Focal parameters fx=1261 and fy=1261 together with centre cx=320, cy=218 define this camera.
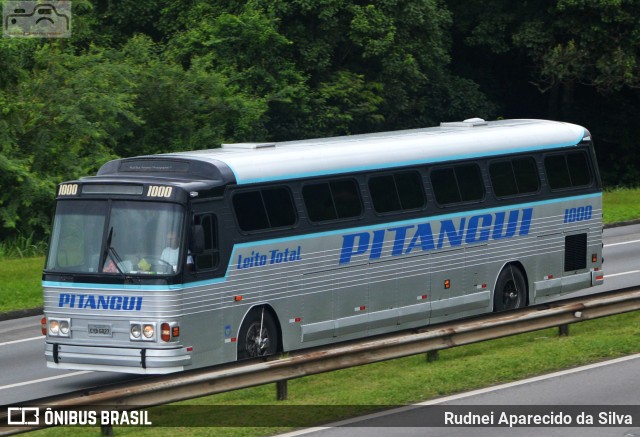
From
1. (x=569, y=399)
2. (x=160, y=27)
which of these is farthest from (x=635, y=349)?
(x=160, y=27)

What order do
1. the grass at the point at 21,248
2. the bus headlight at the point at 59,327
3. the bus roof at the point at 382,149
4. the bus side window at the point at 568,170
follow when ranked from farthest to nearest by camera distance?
the grass at the point at 21,248 → the bus side window at the point at 568,170 → the bus roof at the point at 382,149 → the bus headlight at the point at 59,327

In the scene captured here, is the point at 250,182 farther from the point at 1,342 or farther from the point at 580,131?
the point at 580,131

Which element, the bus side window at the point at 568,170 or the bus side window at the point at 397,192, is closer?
the bus side window at the point at 397,192

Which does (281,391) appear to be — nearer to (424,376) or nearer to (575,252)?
(424,376)

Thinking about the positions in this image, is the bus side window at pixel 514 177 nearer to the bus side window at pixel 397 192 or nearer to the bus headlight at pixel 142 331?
the bus side window at pixel 397 192

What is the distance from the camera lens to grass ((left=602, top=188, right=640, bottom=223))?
115 ft

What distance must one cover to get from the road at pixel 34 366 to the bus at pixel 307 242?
0.63 m

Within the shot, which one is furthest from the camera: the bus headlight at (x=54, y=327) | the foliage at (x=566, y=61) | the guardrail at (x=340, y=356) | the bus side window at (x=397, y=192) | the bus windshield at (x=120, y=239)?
the foliage at (x=566, y=61)

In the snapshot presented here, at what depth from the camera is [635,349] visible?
52.3 feet

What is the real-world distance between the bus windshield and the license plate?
2.20 ft

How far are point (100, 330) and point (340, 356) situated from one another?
3463 millimetres

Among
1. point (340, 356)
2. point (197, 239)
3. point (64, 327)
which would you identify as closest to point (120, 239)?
point (197, 239)

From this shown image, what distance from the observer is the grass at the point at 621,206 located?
115 feet

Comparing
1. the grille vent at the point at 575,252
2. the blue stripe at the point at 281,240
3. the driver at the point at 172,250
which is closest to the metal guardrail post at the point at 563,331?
the blue stripe at the point at 281,240
